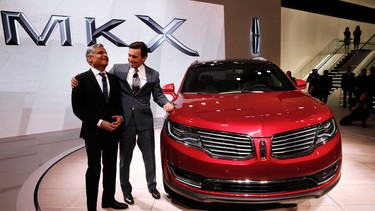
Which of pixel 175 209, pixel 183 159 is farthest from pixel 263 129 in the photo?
pixel 175 209

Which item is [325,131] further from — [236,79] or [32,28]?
[32,28]

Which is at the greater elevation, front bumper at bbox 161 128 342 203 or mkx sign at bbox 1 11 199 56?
mkx sign at bbox 1 11 199 56

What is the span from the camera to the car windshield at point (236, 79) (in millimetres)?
3557

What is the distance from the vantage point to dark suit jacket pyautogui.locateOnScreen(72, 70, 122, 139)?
8.34ft

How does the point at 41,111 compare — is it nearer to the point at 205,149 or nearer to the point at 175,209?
the point at 175,209

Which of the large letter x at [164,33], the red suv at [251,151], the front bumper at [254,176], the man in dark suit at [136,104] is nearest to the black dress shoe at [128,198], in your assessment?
the man in dark suit at [136,104]

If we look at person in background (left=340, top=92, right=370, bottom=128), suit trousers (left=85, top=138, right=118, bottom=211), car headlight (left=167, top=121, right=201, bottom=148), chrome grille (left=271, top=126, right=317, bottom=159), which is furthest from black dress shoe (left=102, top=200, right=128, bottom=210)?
person in background (left=340, top=92, right=370, bottom=128)

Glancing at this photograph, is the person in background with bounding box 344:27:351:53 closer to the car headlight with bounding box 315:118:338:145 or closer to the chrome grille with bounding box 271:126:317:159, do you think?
the car headlight with bounding box 315:118:338:145

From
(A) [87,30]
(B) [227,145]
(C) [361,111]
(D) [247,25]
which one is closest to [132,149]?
(B) [227,145]

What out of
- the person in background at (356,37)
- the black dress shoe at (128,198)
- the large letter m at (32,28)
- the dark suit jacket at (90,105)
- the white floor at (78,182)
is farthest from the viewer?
the person in background at (356,37)

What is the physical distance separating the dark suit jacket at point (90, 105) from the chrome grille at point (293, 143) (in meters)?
1.37

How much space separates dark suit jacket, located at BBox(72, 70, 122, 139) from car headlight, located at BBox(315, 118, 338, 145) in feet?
5.61

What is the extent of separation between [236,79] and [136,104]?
1.29 metres

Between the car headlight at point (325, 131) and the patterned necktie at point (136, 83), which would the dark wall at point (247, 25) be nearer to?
the patterned necktie at point (136, 83)
